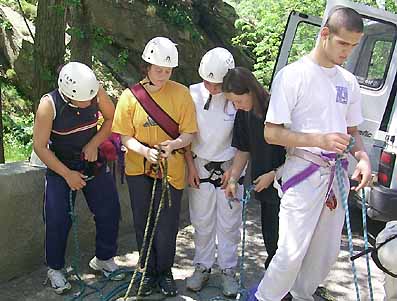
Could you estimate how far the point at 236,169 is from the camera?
3.93 metres

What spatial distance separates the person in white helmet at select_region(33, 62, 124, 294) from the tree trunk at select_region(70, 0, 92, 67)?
120 inches

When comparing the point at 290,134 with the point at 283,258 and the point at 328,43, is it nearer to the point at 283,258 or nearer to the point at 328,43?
the point at 328,43

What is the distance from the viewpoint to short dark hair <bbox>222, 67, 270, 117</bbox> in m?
3.69

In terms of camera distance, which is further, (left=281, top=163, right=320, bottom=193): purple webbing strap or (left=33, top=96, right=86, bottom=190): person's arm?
(left=33, top=96, right=86, bottom=190): person's arm

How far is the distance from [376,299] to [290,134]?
2.00 m

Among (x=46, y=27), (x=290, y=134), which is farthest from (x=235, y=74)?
(x=46, y=27)

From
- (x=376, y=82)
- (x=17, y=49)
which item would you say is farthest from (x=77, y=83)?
(x=17, y=49)

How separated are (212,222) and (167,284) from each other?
553 mm

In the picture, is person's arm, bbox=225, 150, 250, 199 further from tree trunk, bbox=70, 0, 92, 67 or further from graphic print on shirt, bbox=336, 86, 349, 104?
tree trunk, bbox=70, 0, 92, 67

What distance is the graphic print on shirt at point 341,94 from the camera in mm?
3243

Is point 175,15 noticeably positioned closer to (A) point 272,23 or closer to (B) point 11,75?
(A) point 272,23

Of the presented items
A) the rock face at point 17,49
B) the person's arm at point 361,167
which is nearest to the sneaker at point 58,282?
the person's arm at point 361,167

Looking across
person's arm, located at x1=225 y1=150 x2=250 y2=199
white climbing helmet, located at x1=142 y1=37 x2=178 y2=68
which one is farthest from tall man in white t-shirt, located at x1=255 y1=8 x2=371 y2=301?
white climbing helmet, located at x1=142 y1=37 x2=178 y2=68

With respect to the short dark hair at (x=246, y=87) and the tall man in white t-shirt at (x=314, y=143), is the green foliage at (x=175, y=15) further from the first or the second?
the tall man in white t-shirt at (x=314, y=143)
